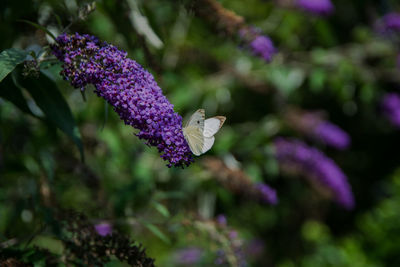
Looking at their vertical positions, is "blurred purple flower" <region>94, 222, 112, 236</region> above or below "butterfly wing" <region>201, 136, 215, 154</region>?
above

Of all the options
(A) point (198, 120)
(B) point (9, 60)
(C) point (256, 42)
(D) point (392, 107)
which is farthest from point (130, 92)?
(D) point (392, 107)

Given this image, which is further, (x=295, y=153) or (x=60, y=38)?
(x=295, y=153)

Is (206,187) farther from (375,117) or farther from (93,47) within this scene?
(375,117)

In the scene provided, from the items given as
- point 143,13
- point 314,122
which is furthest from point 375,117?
point 143,13

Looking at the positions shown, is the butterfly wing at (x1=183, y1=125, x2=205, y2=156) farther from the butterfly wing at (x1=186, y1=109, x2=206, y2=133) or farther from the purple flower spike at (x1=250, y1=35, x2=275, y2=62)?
the purple flower spike at (x1=250, y1=35, x2=275, y2=62)

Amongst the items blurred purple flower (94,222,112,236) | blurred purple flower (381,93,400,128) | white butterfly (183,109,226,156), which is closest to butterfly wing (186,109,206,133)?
white butterfly (183,109,226,156)

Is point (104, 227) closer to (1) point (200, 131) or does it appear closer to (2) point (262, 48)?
(1) point (200, 131)

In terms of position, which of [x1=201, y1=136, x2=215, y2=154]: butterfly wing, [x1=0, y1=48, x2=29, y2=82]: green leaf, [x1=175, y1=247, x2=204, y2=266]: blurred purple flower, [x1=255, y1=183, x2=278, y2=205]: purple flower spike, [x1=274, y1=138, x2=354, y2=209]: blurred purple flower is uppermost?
[x1=274, y1=138, x2=354, y2=209]: blurred purple flower
